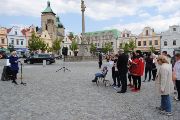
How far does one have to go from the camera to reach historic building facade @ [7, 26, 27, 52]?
76562mm

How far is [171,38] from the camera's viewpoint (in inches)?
2950

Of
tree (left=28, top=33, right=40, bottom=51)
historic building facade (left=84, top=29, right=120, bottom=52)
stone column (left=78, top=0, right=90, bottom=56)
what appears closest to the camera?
stone column (left=78, top=0, right=90, bottom=56)

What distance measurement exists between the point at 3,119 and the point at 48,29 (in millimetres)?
92115

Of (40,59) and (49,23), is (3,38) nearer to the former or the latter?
(49,23)

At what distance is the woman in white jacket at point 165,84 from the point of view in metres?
8.77

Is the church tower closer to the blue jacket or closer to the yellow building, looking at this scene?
the yellow building

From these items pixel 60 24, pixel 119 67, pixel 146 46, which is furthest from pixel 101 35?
pixel 119 67

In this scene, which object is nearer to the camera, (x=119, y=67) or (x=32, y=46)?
(x=119, y=67)

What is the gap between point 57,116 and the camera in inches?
332

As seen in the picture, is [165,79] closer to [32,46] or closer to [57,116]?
[57,116]

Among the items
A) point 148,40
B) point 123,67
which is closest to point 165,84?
point 123,67

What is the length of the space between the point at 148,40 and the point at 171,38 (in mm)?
8885

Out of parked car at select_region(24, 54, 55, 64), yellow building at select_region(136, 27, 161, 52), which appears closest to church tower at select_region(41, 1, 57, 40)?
yellow building at select_region(136, 27, 161, 52)

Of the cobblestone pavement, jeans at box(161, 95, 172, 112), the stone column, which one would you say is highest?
the stone column
